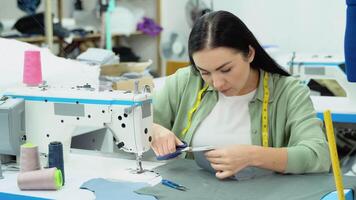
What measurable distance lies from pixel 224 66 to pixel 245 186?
378 mm

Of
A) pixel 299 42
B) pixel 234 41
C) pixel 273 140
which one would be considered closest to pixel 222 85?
pixel 234 41

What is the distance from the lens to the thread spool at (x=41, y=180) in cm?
146

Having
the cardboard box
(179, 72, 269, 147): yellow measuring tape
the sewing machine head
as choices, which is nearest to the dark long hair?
(179, 72, 269, 147): yellow measuring tape

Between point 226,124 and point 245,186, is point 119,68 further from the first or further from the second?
point 245,186

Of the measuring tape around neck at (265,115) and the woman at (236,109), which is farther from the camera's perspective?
the measuring tape around neck at (265,115)

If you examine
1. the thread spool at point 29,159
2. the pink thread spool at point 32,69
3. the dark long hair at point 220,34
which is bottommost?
the thread spool at point 29,159

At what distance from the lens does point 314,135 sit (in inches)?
66.6

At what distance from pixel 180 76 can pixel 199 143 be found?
0.25 metres

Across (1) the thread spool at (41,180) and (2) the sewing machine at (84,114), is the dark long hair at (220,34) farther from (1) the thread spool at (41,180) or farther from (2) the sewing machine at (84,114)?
(1) the thread spool at (41,180)

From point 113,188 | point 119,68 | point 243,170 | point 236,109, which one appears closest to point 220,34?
point 236,109

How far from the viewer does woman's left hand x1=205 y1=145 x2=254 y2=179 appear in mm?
1527

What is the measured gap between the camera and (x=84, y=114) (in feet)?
5.42

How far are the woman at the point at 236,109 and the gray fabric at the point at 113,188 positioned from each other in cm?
20

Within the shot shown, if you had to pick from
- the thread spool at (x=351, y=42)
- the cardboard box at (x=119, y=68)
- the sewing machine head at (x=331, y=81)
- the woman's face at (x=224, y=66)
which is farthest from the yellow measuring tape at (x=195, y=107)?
the cardboard box at (x=119, y=68)
